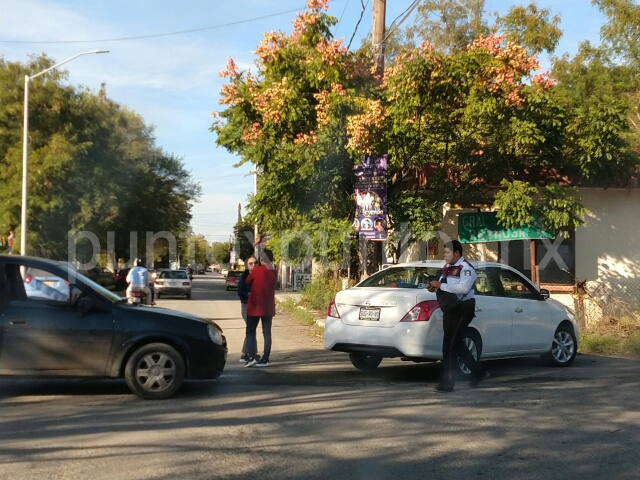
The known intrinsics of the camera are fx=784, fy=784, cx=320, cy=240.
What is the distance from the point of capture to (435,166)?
55.1 ft

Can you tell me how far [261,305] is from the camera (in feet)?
37.8

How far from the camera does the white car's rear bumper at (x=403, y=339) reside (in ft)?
32.2

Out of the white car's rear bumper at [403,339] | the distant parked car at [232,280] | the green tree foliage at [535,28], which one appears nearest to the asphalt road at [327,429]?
the white car's rear bumper at [403,339]

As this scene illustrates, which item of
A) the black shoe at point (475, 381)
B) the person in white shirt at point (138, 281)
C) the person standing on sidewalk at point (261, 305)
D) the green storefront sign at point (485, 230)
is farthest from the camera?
the person in white shirt at point (138, 281)

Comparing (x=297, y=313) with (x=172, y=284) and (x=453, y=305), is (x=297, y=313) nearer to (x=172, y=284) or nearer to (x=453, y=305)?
(x=453, y=305)

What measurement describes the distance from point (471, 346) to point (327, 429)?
12.0 ft

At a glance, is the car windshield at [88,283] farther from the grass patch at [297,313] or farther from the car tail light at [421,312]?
the grass patch at [297,313]

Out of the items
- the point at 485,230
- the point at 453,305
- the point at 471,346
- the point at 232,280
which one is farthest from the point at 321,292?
the point at 232,280

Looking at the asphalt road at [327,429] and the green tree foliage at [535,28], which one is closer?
the asphalt road at [327,429]

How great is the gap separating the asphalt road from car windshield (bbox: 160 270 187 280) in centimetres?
2626

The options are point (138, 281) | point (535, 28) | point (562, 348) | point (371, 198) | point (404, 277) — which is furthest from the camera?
point (535, 28)

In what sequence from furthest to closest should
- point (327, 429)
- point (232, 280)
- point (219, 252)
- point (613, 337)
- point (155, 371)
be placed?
point (219, 252)
point (232, 280)
point (613, 337)
point (155, 371)
point (327, 429)

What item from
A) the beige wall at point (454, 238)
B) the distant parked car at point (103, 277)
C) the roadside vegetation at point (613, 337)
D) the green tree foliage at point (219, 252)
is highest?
the green tree foliage at point (219, 252)

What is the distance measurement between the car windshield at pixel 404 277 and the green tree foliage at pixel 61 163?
2572cm
